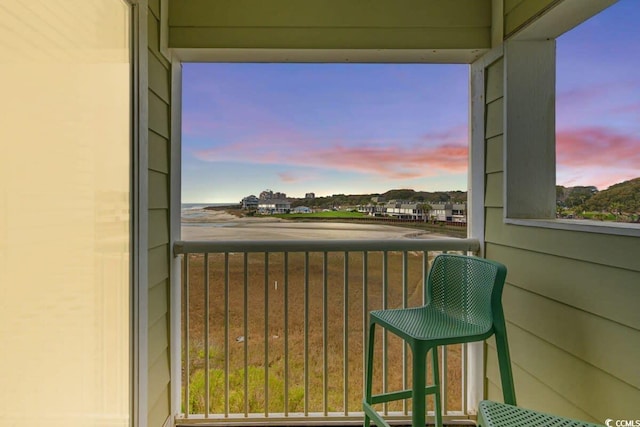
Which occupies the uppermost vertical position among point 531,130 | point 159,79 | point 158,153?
point 159,79

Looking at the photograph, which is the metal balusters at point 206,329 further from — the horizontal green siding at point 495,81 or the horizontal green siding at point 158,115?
the horizontal green siding at point 495,81

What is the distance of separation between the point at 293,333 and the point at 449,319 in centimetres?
86

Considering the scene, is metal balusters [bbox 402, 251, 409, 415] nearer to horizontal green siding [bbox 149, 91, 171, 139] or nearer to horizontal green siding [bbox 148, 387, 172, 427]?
horizontal green siding [bbox 148, 387, 172, 427]

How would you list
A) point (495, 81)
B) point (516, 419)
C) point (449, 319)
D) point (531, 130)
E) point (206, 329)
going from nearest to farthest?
point (516, 419) → point (449, 319) → point (531, 130) → point (495, 81) → point (206, 329)

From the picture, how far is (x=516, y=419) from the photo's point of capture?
101cm

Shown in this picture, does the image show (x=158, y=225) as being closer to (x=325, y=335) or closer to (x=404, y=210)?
(x=325, y=335)

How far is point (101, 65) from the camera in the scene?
1.18 meters

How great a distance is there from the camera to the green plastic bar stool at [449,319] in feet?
4.28

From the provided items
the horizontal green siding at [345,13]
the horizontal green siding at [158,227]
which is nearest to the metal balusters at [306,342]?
the horizontal green siding at [158,227]

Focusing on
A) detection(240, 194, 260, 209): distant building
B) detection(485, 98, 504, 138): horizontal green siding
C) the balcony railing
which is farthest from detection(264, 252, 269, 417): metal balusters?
detection(485, 98, 504, 138): horizontal green siding

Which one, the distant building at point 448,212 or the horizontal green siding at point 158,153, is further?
the distant building at point 448,212

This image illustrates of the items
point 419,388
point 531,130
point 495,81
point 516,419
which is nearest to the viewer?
point 516,419

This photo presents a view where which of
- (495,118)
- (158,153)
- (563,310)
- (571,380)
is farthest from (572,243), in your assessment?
(158,153)

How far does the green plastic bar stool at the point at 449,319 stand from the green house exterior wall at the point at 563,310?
0.73 feet
